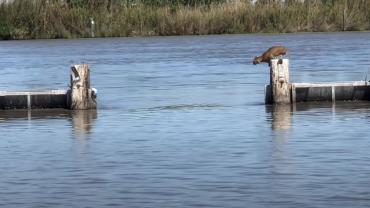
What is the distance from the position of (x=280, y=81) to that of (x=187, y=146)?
493 cm

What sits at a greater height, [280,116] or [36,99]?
[36,99]

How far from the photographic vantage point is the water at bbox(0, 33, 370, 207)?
485 inches

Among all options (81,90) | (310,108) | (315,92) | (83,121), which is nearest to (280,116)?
(310,108)

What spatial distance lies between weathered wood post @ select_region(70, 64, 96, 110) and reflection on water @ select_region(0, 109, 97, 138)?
17cm

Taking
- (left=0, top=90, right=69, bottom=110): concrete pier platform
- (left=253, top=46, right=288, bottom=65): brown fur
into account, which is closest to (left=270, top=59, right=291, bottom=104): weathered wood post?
(left=0, top=90, right=69, bottom=110): concrete pier platform

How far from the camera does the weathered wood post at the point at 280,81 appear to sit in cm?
2036

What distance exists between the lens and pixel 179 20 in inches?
2245

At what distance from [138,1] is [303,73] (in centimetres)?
3266

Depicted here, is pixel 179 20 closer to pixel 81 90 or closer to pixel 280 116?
pixel 81 90

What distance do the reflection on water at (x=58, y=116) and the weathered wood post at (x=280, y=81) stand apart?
2.95 meters

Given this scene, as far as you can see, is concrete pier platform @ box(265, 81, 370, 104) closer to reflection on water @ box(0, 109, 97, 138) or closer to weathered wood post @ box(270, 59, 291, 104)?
weathered wood post @ box(270, 59, 291, 104)

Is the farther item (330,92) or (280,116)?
(330,92)

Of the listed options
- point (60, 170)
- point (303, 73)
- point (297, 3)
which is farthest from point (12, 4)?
point (60, 170)

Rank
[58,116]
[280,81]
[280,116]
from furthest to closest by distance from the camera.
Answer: [280,81], [58,116], [280,116]
